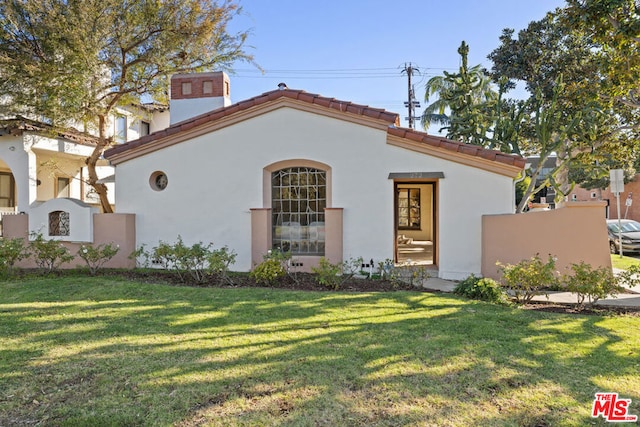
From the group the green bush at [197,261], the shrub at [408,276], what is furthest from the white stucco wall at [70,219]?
the shrub at [408,276]

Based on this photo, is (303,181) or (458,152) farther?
(303,181)

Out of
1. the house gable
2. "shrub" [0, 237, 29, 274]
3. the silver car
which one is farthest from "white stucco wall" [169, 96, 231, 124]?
the silver car

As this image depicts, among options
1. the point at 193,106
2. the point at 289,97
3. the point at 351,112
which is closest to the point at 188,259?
the point at 289,97

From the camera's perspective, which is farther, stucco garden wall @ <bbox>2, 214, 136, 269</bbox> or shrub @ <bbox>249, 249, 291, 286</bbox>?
stucco garden wall @ <bbox>2, 214, 136, 269</bbox>

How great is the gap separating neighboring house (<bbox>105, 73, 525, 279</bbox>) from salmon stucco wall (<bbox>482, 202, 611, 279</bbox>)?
14.6 inches

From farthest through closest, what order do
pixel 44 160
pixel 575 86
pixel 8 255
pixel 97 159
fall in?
pixel 44 160 < pixel 97 159 < pixel 575 86 < pixel 8 255

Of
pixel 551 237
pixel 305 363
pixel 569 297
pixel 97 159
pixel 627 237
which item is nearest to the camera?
pixel 305 363

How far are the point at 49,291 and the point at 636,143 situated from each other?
1910 centimetres

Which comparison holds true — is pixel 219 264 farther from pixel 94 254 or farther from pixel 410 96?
pixel 410 96

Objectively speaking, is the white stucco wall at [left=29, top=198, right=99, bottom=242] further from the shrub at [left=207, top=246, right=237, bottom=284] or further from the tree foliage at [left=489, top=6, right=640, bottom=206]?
the tree foliage at [left=489, top=6, right=640, bottom=206]

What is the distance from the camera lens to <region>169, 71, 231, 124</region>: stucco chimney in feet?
41.4

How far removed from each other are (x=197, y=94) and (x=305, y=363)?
11066 mm

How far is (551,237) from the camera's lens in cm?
860

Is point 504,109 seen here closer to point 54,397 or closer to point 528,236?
point 528,236
